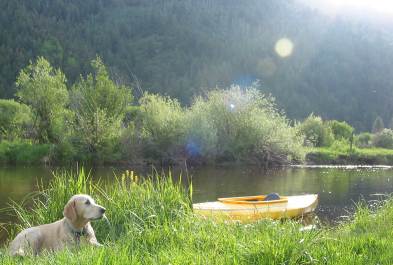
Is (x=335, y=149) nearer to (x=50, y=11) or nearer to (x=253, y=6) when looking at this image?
(x=50, y=11)

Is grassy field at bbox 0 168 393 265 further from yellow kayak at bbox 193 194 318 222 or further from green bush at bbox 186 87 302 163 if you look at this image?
green bush at bbox 186 87 302 163

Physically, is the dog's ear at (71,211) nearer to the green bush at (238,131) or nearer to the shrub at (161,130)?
the shrub at (161,130)

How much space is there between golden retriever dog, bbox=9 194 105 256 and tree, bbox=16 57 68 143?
3237cm

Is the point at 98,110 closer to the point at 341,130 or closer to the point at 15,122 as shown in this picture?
the point at 15,122

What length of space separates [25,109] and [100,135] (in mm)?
8533

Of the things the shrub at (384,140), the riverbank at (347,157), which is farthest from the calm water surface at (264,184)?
the shrub at (384,140)

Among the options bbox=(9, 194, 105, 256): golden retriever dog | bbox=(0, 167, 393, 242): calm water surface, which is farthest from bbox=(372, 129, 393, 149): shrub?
bbox=(9, 194, 105, 256): golden retriever dog

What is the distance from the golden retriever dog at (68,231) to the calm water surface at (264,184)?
26.6 ft

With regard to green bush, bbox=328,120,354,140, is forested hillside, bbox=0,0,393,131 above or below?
above

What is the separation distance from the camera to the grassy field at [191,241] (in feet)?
16.9

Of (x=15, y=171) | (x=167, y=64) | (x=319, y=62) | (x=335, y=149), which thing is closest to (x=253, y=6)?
(x=319, y=62)

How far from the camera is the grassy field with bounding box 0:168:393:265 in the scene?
5.16m

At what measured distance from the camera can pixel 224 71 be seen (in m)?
104

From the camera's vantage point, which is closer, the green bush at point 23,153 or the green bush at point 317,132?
the green bush at point 23,153
